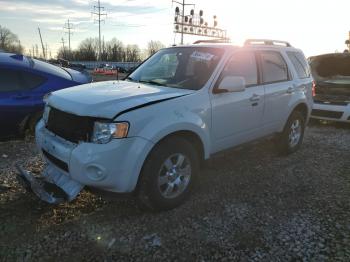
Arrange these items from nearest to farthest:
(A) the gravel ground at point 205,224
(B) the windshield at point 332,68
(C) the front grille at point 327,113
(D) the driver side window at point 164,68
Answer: (A) the gravel ground at point 205,224 → (D) the driver side window at point 164,68 → (C) the front grille at point 327,113 → (B) the windshield at point 332,68

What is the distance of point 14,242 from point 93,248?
752 millimetres

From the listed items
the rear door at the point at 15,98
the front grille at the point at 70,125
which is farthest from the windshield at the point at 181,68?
the rear door at the point at 15,98

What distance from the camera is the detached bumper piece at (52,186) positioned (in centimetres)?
368

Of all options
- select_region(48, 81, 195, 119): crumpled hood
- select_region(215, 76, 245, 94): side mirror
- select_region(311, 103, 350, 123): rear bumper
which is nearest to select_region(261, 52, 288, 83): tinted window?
select_region(215, 76, 245, 94): side mirror

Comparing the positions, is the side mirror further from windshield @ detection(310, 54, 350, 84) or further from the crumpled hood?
windshield @ detection(310, 54, 350, 84)

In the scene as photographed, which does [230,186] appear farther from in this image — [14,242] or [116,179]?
[14,242]

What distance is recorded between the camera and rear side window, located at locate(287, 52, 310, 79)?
621cm

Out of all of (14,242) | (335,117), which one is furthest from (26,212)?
(335,117)

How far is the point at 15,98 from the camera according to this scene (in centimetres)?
613

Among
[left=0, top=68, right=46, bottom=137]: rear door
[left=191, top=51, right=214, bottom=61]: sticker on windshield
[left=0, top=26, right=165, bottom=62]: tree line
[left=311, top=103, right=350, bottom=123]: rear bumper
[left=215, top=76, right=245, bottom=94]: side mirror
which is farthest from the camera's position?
[left=0, top=26, right=165, bottom=62]: tree line

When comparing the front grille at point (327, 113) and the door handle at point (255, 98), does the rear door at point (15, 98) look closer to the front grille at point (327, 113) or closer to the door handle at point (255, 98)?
the door handle at point (255, 98)

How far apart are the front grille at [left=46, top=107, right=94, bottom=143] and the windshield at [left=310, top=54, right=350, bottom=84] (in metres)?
7.69

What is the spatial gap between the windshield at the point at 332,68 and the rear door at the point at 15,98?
7.12 metres

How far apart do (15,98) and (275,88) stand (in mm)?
4204
